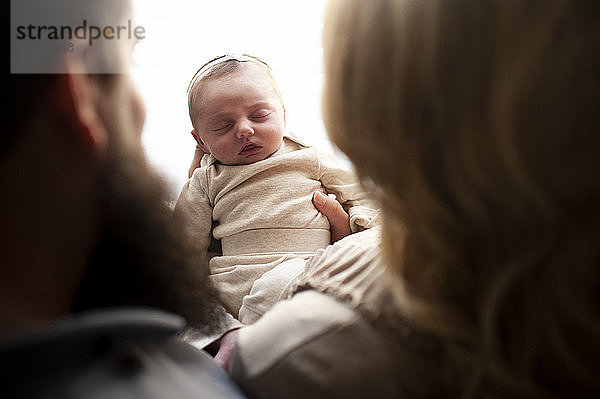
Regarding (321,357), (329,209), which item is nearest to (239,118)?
(329,209)

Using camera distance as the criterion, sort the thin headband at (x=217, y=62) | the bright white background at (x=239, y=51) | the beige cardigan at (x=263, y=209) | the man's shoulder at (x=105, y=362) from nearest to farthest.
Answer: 1. the man's shoulder at (x=105, y=362)
2. the beige cardigan at (x=263, y=209)
3. the bright white background at (x=239, y=51)
4. the thin headband at (x=217, y=62)

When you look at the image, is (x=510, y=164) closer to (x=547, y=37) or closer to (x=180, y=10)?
(x=547, y=37)

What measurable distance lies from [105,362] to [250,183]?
0.81 meters

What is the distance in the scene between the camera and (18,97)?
47cm

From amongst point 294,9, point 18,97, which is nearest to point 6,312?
point 18,97

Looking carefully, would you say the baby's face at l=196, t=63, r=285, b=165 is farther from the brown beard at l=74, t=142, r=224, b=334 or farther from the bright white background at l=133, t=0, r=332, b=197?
the brown beard at l=74, t=142, r=224, b=334

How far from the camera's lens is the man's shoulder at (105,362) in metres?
0.46

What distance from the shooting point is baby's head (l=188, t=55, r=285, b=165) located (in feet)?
4.25

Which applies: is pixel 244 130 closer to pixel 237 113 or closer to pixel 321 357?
pixel 237 113

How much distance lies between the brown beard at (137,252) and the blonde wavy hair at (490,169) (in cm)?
24

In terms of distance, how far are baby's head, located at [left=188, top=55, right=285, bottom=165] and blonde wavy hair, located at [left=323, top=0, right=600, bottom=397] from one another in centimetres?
79

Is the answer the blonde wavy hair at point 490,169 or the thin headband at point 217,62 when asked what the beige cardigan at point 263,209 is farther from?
the blonde wavy hair at point 490,169

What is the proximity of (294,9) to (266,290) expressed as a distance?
83 cm

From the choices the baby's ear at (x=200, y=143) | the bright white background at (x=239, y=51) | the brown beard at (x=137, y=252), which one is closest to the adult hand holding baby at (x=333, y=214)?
the bright white background at (x=239, y=51)
